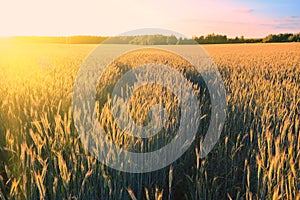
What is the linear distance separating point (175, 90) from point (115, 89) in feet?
3.29

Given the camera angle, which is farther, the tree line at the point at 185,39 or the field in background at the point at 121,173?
the tree line at the point at 185,39

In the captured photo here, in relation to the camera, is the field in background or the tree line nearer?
the field in background

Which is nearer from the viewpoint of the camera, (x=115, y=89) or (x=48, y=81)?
(x=48, y=81)

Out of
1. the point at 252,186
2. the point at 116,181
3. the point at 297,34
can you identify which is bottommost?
the point at 252,186

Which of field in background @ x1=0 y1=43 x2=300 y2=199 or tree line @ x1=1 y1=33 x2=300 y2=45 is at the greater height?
tree line @ x1=1 y1=33 x2=300 y2=45

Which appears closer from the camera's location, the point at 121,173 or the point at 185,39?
the point at 121,173

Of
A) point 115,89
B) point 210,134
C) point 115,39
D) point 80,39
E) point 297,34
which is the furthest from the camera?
point 80,39

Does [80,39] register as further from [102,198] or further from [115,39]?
[102,198]

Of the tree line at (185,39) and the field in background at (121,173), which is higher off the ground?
the tree line at (185,39)

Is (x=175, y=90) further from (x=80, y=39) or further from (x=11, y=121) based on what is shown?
(x=80, y=39)

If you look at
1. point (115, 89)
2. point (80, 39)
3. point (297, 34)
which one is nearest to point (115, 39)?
point (80, 39)

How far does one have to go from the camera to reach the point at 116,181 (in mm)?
1386

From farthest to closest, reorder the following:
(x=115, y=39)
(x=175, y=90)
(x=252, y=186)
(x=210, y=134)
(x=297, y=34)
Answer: (x=115, y=39)
(x=297, y=34)
(x=175, y=90)
(x=210, y=134)
(x=252, y=186)

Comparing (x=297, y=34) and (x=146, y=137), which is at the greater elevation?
(x=297, y=34)
